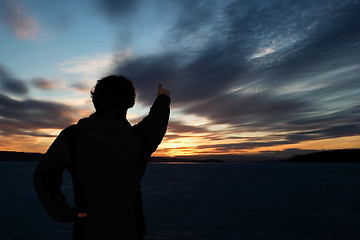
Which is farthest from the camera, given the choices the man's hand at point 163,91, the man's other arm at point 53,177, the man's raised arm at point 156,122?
the man's hand at point 163,91

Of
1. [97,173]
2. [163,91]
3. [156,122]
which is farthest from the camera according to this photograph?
[163,91]

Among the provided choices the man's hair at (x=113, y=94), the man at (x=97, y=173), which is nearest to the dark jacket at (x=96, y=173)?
the man at (x=97, y=173)

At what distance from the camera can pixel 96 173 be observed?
1553mm

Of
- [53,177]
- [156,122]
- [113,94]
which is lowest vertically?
[53,177]

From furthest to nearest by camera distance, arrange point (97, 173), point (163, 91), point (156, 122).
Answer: point (163, 91), point (156, 122), point (97, 173)

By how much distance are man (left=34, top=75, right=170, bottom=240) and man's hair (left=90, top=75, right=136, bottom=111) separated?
112 mm

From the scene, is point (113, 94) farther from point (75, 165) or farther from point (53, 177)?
point (53, 177)

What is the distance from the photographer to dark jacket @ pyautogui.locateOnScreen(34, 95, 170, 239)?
154cm

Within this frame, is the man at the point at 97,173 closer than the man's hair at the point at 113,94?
Yes

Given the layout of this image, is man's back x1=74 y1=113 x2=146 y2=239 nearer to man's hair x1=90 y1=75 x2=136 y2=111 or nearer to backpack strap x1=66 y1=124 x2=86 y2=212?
backpack strap x1=66 y1=124 x2=86 y2=212

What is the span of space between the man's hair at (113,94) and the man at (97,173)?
11 cm

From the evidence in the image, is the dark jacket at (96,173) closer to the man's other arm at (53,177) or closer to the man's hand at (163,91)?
the man's other arm at (53,177)

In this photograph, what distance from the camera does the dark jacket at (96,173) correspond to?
1537 millimetres

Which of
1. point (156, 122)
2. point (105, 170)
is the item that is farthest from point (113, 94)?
point (105, 170)
